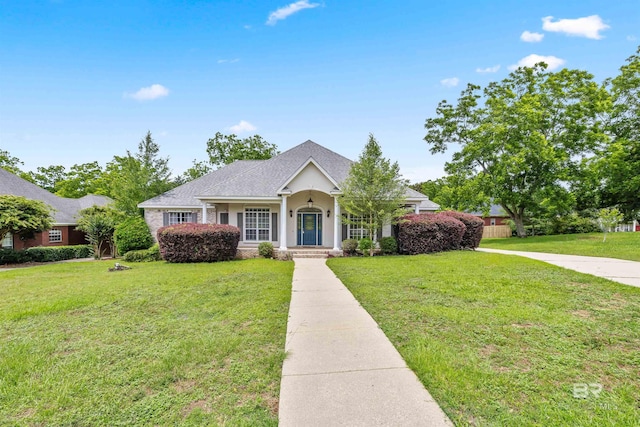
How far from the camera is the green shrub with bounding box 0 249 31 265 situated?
15766mm

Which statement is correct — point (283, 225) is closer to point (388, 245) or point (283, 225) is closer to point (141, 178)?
point (388, 245)

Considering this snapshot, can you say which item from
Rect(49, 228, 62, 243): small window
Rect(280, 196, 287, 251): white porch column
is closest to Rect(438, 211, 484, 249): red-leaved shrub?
Rect(280, 196, 287, 251): white porch column

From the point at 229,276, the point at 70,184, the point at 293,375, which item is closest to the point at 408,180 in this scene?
the point at 229,276

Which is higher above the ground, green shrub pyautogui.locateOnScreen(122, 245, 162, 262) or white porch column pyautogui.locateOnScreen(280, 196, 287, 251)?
white porch column pyautogui.locateOnScreen(280, 196, 287, 251)

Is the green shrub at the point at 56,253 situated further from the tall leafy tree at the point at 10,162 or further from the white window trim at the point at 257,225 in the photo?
the tall leafy tree at the point at 10,162

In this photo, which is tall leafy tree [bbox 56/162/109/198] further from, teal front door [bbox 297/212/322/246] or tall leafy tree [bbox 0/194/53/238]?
teal front door [bbox 297/212/322/246]

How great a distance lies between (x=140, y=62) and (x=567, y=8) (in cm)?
1986

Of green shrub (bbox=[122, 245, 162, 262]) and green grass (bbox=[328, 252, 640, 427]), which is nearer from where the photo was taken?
green grass (bbox=[328, 252, 640, 427])

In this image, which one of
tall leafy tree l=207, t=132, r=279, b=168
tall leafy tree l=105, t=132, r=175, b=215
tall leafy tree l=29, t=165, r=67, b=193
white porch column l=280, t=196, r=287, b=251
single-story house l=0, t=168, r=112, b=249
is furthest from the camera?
tall leafy tree l=29, t=165, r=67, b=193

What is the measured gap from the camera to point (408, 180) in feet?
47.8

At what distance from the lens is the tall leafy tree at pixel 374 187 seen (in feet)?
46.6

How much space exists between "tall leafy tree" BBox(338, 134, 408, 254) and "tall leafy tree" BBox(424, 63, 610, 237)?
1354 centimetres

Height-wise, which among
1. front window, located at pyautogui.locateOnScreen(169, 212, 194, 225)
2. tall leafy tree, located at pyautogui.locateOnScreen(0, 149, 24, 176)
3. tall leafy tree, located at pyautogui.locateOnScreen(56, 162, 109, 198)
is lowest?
front window, located at pyautogui.locateOnScreen(169, 212, 194, 225)

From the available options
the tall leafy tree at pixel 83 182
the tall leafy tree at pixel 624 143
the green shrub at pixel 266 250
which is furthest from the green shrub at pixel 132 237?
the tall leafy tree at pixel 624 143
